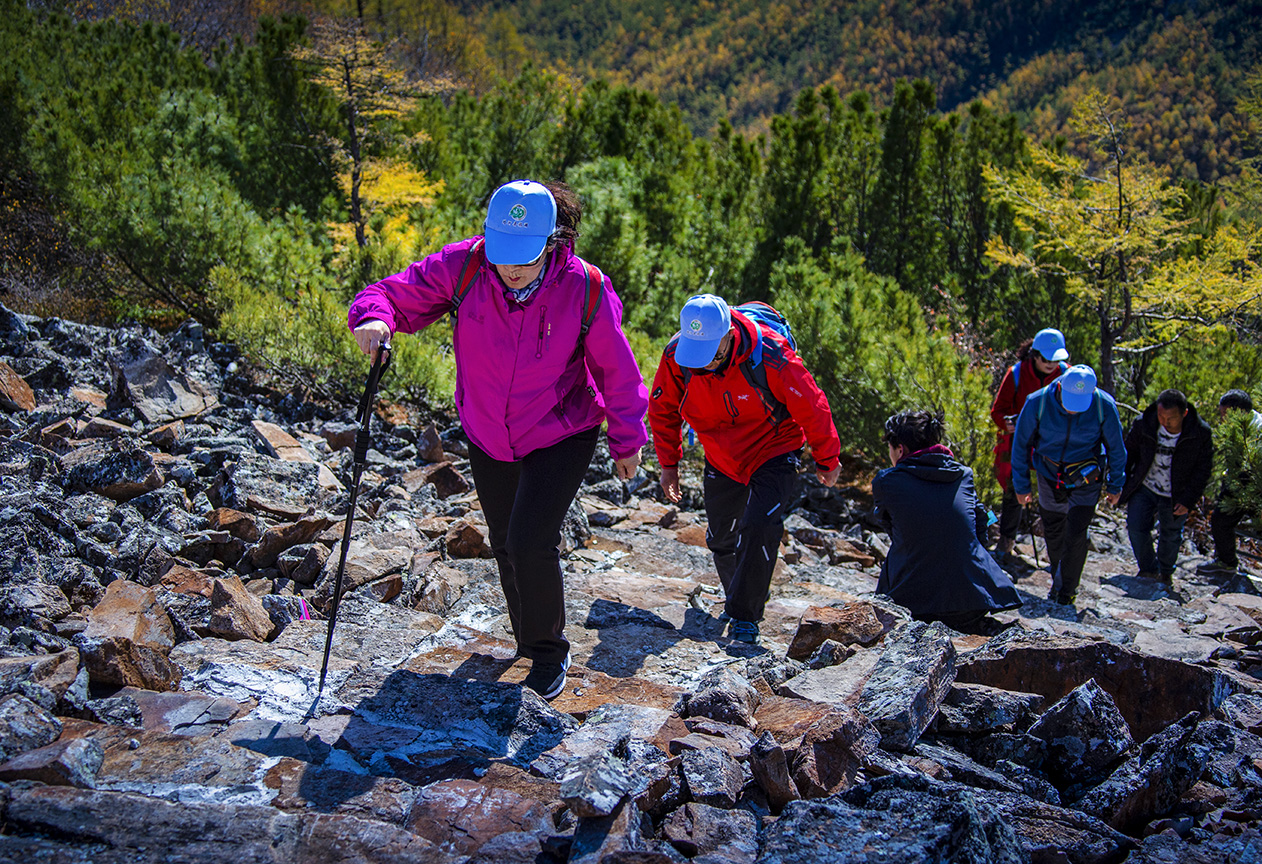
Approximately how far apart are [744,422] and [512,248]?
168 cm

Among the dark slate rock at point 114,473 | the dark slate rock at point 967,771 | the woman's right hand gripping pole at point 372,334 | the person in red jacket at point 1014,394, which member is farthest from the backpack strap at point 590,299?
the person in red jacket at point 1014,394

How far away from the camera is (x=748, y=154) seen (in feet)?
43.3

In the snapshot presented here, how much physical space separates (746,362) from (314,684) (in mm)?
2039

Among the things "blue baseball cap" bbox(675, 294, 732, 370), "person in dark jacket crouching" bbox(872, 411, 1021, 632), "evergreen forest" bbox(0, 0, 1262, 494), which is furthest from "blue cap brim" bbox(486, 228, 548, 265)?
"evergreen forest" bbox(0, 0, 1262, 494)

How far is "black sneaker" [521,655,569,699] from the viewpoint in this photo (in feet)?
8.61

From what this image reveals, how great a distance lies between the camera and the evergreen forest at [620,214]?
314 inches

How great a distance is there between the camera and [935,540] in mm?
3727

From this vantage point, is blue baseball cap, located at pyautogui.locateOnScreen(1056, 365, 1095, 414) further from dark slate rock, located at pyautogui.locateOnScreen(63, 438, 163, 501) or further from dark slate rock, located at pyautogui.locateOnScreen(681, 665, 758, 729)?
dark slate rock, located at pyautogui.locateOnScreen(63, 438, 163, 501)

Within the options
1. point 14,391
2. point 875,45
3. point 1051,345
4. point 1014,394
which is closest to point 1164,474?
point 1014,394

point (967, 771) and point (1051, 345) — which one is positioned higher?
point (1051, 345)

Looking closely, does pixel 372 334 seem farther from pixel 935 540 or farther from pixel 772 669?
pixel 935 540

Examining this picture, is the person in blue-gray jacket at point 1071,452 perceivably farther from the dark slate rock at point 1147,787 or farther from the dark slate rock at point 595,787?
the dark slate rock at point 595,787

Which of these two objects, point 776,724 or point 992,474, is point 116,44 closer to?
point 992,474

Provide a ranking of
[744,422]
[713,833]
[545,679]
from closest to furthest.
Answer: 1. [713,833]
2. [545,679]
3. [744,422]
